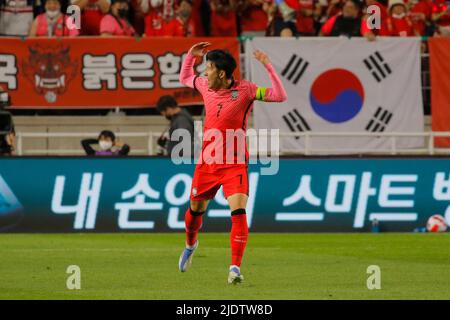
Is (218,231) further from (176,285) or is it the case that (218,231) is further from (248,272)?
(176,285)

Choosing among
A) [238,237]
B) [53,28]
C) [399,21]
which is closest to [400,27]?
[399,21]

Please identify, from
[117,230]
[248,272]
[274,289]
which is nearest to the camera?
[274,289]

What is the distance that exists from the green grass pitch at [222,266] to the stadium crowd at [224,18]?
4617 millimetres

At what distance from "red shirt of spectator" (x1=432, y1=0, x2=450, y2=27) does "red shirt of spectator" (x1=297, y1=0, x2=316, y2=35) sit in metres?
2.38

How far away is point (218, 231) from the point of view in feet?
67.9

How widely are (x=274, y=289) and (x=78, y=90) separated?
35.8ft

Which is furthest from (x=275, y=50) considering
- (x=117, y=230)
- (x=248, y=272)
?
(x=248, y=272)

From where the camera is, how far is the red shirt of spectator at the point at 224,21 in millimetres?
23812

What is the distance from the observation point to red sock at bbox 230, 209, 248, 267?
490 inches

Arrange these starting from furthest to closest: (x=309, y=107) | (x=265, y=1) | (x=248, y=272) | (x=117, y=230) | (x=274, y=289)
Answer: (x=265, y=1) < (x=309, y=107) < (x=117, y=230) < (x=248, y=272) < (x=274, y=289)

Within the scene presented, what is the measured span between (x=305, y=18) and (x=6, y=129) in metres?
6.16

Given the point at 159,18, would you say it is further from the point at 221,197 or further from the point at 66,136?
the point at 221,197

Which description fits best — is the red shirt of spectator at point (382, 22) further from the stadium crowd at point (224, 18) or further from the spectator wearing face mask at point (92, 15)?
the spectator wearing face mask at point (92, 15)

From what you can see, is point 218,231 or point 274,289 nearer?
point 274,289
